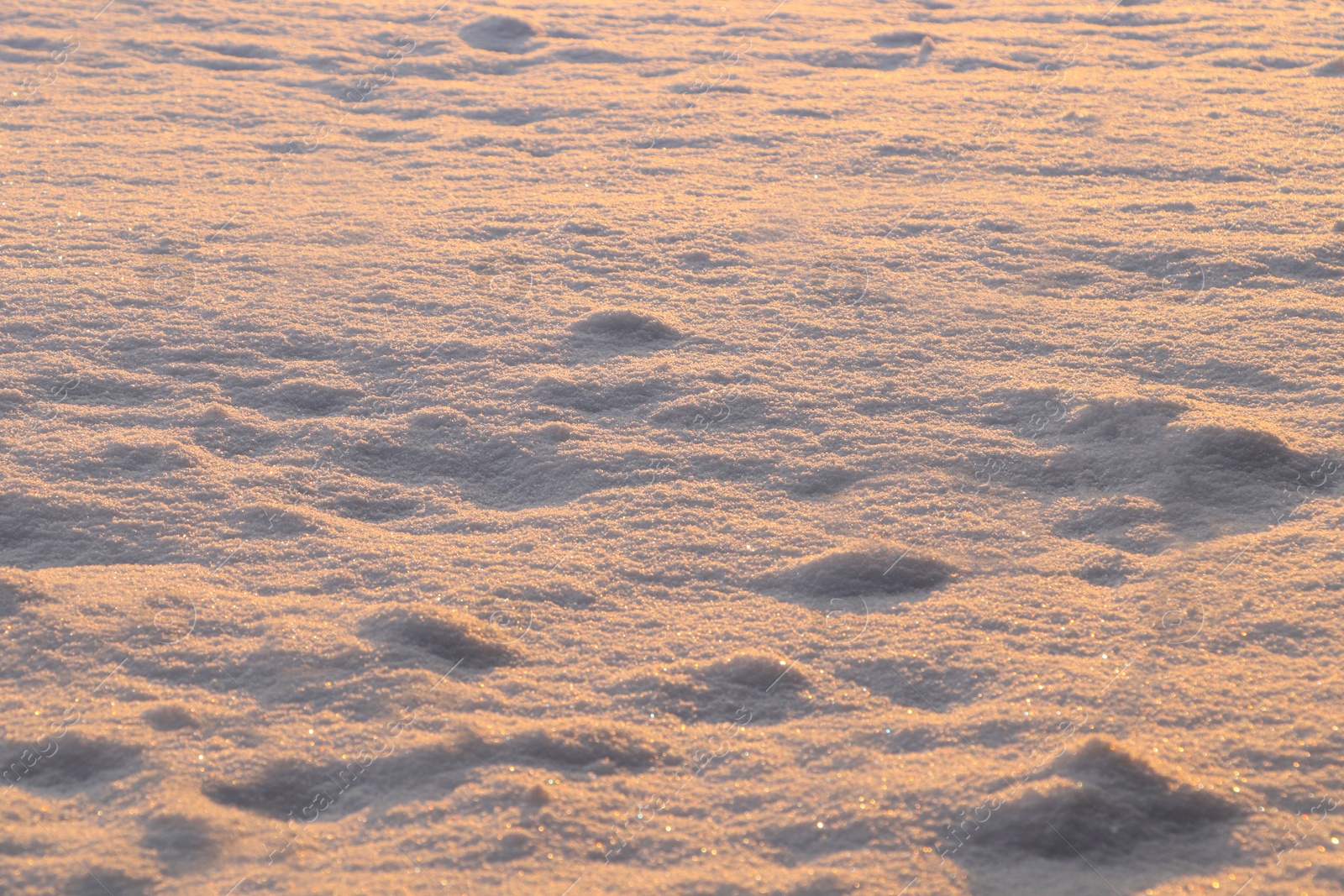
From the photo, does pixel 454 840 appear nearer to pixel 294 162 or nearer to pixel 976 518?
pixel 976 518

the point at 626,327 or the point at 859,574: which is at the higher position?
the point at 626,327

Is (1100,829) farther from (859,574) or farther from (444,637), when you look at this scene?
(444,637)

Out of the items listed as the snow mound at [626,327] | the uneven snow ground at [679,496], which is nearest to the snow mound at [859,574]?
the uneven snow ground at [679,496]

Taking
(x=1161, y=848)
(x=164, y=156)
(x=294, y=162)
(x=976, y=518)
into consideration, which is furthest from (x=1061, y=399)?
(x=164, y=156)

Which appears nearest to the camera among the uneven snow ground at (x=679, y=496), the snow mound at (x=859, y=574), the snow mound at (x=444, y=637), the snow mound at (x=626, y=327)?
the uneven snow ground at (x=679, y=496)

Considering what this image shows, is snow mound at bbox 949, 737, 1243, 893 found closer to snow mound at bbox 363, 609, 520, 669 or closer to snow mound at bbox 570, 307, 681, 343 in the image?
snow mound at bbox 363, 609, 520, 669

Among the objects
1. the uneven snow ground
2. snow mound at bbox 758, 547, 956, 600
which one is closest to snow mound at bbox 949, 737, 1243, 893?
the uneven snow ground

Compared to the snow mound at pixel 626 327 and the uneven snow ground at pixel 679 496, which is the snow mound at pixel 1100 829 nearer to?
the uneven snow ground at pixel 679 496

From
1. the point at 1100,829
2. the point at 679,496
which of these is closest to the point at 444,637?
the point at 679,496
